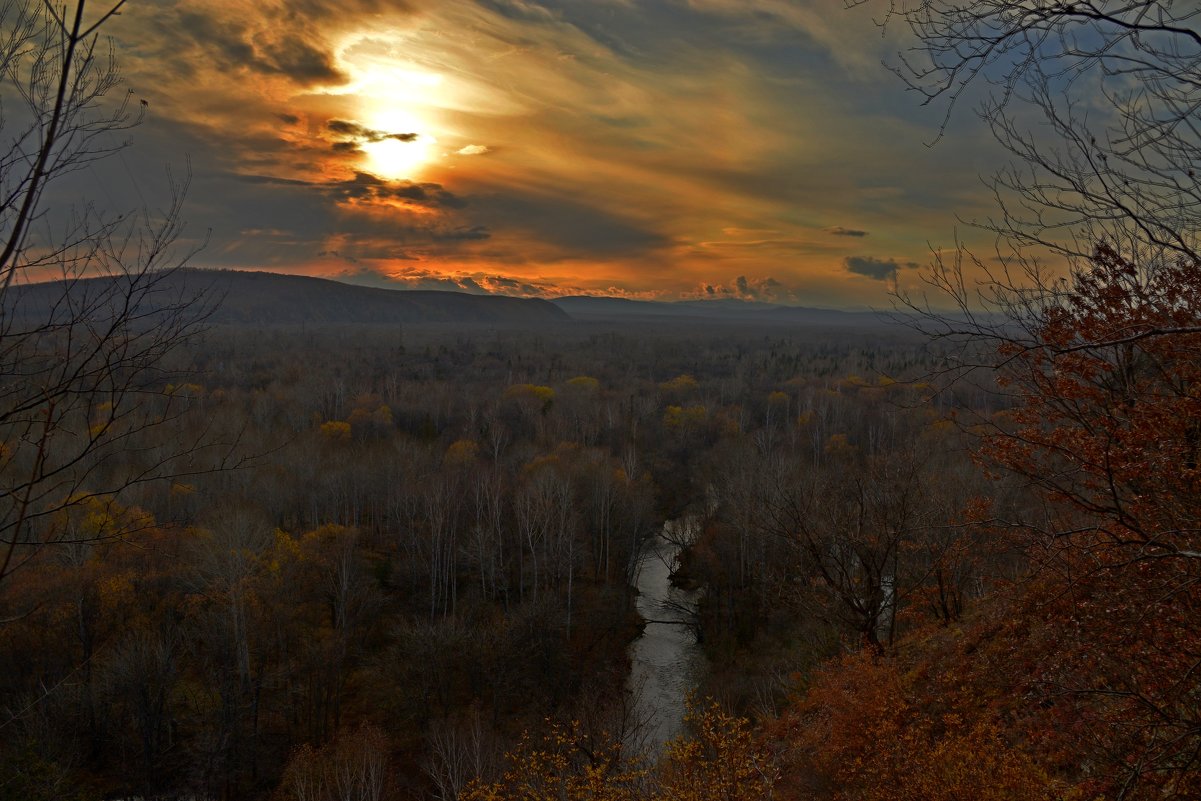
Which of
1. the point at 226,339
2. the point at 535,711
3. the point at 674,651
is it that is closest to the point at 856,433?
the point at 674,651

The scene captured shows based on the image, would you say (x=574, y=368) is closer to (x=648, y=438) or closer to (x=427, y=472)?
(x=648, y=438)

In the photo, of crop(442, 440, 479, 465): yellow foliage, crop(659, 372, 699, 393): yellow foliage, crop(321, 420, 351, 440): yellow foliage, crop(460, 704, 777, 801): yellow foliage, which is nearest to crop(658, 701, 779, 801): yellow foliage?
crop(460, 704, 777, 801): yellow foliage

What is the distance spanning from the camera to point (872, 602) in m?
16.9

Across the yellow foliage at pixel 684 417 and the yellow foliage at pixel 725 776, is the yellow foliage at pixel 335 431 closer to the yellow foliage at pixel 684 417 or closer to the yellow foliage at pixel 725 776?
the yellow foliage at pixel 684 417

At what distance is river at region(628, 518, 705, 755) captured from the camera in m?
24.2

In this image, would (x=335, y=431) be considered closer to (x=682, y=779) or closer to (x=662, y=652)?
(x=662, y=652)

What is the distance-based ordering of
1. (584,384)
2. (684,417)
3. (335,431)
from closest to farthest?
(335,431) → (684,417) → (584,384)

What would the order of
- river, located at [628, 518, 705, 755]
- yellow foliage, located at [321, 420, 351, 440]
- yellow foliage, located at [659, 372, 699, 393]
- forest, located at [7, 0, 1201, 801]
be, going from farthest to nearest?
yellow foliage, located at [659, 372, 699, 393] < yellow foliage, located at [321, 420, 351, 440] < river, located at [628, 518, 705, 755] < forest, located at [7, 0, 1201, 801]

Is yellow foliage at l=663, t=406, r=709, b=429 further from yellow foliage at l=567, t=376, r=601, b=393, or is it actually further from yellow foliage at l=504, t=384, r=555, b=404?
yellow foliage at l=567, t=376, r=601, b=393

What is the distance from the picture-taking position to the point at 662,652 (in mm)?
31047

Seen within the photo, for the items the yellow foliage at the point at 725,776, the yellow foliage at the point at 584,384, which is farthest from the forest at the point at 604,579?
the yellow foliage at the point at 584,384

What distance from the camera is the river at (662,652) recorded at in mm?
24250

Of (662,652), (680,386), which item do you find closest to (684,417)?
(680,386)

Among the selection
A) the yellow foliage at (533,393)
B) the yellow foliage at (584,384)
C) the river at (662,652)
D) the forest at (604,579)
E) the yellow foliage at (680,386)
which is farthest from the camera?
the yellow foliage at (680,386)
